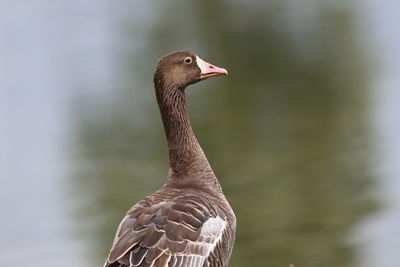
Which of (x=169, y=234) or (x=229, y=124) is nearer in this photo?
(x=169, y=234)

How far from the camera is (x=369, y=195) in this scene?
13250 mm

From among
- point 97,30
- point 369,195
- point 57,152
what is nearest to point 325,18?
point 97,30

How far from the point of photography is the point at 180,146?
9445mm

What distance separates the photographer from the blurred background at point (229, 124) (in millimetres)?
12909

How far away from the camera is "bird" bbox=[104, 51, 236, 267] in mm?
7660

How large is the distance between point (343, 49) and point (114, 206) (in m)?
7.43

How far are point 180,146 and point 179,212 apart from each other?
4.79ft

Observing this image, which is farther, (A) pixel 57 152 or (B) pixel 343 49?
(B) pixel 343 49

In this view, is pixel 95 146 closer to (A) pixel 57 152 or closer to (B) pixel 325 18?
(A) pixel 57 152

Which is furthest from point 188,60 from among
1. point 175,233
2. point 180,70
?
point 175,233

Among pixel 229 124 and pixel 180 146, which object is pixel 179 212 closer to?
pixel 180 146

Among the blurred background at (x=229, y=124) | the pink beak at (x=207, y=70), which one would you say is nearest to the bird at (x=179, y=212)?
the pink beak at (x=207, y=70)

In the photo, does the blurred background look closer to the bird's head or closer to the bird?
the bird

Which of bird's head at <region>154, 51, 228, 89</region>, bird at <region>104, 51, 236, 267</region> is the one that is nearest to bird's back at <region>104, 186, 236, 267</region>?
bird at <region>104, 51, 236, 267</region>
